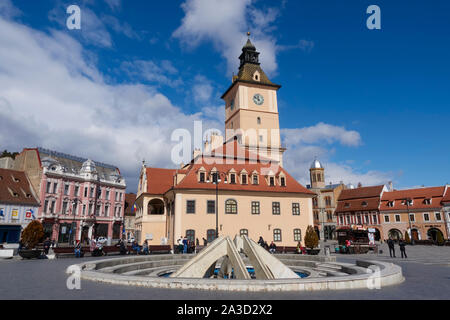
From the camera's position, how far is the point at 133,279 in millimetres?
10844

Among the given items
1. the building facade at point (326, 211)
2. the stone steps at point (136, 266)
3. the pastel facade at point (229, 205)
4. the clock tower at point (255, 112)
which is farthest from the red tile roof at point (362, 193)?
the stone steps at point (136, 266)

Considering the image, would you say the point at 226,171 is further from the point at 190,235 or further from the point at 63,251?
the point at 63,251

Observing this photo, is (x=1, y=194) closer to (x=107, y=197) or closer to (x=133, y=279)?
(x=107, y=197)

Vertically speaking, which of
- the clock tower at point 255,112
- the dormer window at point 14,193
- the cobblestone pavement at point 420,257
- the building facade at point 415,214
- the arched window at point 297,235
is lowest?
the cobblestone pavement at point 420,257

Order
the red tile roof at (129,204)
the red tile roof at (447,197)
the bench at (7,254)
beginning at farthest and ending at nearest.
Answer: the red tile roof at (129,204)
the red tile roof at (447,197)
the bench at (7,254)

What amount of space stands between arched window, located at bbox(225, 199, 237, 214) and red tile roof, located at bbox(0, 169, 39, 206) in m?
32.9

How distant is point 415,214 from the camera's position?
5688cm

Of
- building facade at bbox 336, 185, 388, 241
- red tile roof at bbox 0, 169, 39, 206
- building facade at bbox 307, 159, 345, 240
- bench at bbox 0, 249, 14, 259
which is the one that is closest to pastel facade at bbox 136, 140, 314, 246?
bench at bbox 0, 249, 14, 259

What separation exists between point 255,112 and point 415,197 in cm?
3618

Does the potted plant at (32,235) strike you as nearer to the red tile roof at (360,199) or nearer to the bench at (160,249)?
the bench at (160,249)

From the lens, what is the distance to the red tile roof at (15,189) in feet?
146

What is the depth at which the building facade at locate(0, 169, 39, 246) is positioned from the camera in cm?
4325

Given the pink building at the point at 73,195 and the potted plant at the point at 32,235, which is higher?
the pink building at the point at 73,195
